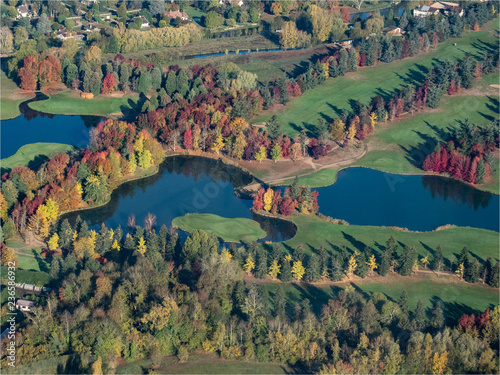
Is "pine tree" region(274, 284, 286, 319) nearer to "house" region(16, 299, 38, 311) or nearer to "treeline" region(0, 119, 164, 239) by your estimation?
"house" region(16, 299, 38, 311)

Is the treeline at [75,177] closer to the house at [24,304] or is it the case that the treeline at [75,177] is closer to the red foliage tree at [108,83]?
the house at [24,304]

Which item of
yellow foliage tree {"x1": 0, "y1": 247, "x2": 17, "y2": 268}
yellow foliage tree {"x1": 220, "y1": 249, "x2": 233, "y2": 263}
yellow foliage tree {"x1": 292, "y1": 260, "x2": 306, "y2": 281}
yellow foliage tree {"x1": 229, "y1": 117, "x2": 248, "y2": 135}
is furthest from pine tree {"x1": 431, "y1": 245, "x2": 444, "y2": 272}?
yellow foliage tree {"x1": 0, "y1": 247, "x2": 17, "y2": 268}

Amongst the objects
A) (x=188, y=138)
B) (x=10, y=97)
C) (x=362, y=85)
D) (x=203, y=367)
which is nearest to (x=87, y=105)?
(x=10, y=97)

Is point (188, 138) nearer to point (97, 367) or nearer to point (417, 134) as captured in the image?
point (417, 134)

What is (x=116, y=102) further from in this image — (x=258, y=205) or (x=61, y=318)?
(x=61, y=318)

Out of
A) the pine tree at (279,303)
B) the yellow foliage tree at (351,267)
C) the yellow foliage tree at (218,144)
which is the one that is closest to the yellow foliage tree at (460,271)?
the yellow foliage tree at (351,267)

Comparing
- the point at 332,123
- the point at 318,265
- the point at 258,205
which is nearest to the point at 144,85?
the point at 332,123
